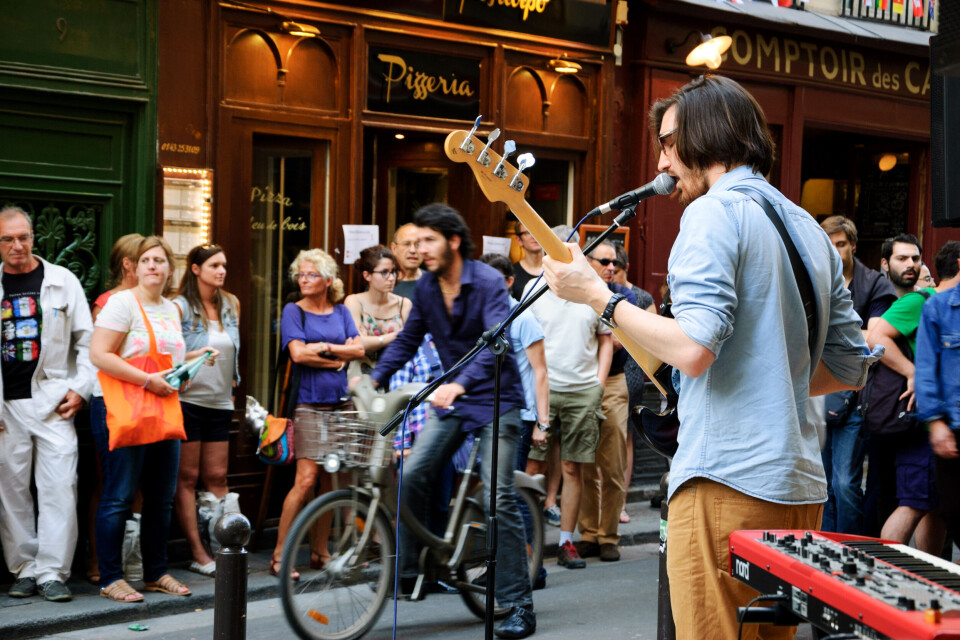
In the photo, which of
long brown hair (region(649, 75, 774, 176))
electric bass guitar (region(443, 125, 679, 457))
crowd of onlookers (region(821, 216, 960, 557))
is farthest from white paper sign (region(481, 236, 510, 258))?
long brown hair (region(649, 75, 774, 176))

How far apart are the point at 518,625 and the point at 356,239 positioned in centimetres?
388

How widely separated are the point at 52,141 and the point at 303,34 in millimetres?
2154

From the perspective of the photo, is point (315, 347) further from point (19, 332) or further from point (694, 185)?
point (694, 185)

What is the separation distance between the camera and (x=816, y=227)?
3.15 metres

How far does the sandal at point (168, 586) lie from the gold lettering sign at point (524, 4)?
5.45 m

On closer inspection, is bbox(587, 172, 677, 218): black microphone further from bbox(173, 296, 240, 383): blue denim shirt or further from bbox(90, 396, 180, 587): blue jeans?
bbox(173, 296, 240, 383): blue denim shirt

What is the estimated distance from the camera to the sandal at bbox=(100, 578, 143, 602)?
21.7 ft

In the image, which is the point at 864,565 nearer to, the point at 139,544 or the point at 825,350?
the point at 825,350

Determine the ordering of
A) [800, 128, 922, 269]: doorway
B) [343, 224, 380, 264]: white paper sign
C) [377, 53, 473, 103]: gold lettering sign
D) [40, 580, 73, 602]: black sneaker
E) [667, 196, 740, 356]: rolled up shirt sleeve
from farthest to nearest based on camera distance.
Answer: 1. [800, 128, 922, 269]: doorway
2. [377, 53, 473, 103]: gold lettering sign
3. [343, 224, 380, 264]: white paper sign
4. [40, 580, 73, 602]: black sneaker
5. [667, 196, 740, 356]: rolled up shirt sleeve

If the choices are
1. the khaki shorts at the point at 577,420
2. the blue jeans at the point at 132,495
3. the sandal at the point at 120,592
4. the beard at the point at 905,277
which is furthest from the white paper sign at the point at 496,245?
the sandal at the point at 120,592

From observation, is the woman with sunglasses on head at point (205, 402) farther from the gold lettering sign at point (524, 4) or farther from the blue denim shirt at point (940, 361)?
the blue denim shirt at point (940, 361)

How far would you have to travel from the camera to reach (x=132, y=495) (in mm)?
6719

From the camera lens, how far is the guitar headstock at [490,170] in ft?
11.6

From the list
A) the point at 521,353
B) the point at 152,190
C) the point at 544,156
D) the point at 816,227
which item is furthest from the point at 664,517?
the point at 544,156
